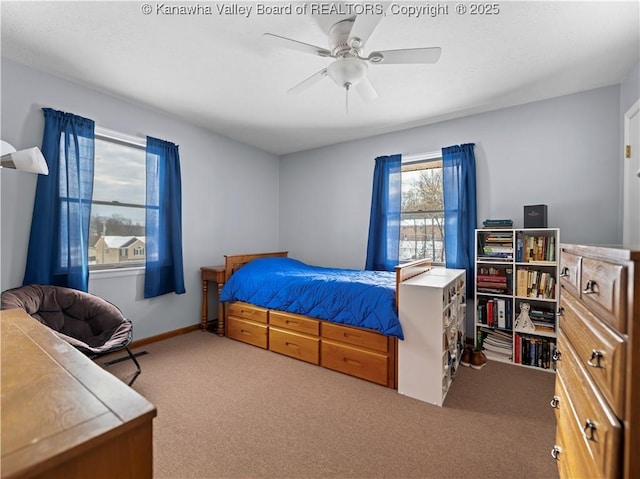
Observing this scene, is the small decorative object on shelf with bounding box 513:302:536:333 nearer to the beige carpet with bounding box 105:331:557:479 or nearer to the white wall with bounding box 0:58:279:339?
the beige carpet with bounding box 105:331:557:479

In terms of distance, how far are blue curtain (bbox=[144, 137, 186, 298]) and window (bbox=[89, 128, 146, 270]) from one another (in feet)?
0.33

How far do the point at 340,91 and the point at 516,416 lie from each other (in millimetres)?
2996

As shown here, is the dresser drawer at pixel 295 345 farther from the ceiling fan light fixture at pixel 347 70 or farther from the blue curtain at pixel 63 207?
the ceiling fan light fixture at pixel 347 70

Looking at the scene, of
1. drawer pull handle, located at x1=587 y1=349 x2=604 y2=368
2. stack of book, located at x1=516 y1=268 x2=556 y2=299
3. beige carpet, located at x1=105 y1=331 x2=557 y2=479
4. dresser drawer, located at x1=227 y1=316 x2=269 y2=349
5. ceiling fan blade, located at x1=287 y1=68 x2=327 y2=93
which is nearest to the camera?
drawer pull handle, located at x1=587 y1=349 x2=604 y2=368

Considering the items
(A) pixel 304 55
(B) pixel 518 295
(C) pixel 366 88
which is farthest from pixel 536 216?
(A) pixel 304 55

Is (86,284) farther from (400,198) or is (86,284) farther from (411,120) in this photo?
(411,120)

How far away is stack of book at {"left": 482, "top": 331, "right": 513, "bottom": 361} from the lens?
293cm

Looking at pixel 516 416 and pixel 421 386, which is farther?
pixel 421 386

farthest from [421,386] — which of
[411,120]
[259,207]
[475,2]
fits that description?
[259,207]

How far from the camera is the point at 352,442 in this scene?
1.77 metres

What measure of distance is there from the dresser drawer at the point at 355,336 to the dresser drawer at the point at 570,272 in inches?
A: 54.7

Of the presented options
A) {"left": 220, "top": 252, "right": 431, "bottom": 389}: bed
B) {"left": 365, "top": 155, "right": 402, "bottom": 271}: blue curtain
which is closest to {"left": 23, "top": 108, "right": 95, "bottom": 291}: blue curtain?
{"left": 220, "top": 252, "right": 431, "bottom": 389}: bed

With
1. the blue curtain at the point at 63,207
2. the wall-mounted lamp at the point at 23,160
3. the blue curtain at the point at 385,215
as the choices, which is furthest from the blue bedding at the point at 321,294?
the wall-mounted lamp at the point at 23,160

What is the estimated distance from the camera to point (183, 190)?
3639mm
